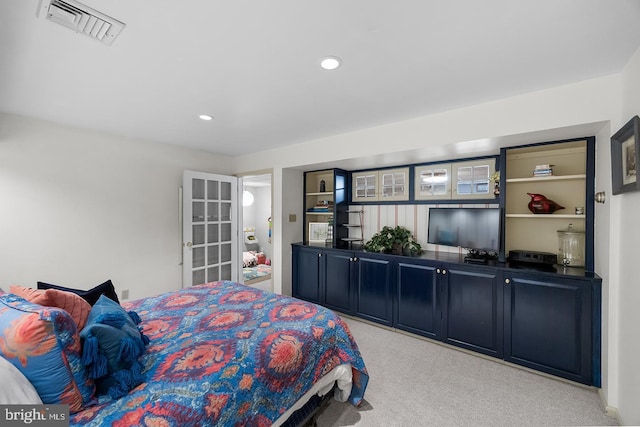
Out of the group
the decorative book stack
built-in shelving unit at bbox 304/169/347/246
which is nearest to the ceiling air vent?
built-in shelving unit at bbox 304/169/347/246

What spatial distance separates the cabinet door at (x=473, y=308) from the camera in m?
2.61

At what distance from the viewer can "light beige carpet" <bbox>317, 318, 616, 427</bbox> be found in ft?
6.24

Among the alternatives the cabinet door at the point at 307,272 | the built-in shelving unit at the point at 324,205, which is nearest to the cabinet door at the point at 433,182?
the built-in shelving unit at the point at 324,205

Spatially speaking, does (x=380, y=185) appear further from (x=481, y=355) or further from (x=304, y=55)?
(x=304, y=55)

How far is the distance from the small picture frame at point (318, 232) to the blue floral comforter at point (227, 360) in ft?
6.71

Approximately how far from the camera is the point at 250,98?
2357 millimetres

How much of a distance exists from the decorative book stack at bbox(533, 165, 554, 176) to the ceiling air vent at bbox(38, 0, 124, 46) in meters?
3.44

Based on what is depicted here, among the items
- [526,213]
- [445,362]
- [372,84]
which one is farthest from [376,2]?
[445,362]

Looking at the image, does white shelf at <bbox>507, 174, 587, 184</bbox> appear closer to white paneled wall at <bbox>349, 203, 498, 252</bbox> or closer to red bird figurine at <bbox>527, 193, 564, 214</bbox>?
red bird figurine at <bbox>527, 193, 564, 214</bbox>

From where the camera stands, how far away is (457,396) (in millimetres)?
2150

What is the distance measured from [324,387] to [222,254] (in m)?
3.13

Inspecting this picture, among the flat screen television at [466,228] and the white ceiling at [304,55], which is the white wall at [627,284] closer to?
the white ceiling at [304,55]

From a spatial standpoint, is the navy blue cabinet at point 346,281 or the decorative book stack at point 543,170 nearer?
the decorative book stack at point 543,170

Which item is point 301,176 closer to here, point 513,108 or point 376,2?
point 513,108
